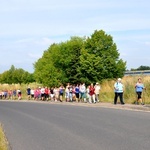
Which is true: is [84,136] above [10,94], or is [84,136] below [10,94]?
below

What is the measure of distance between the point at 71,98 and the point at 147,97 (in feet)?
34.3

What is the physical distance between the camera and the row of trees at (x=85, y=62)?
233 feet

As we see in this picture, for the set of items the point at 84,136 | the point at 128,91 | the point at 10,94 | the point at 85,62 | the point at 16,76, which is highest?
the point at 16,76

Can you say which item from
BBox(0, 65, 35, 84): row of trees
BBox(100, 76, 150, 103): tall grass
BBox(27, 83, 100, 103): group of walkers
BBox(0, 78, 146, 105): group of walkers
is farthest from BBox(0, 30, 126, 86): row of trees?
BBox(0, 65, 35, 84): row of trees

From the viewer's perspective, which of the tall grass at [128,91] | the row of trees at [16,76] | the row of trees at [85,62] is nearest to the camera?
the tall grass at [128,91]

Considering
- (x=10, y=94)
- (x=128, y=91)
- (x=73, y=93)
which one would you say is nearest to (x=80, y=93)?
(x=73, y=93)

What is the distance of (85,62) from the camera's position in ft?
236

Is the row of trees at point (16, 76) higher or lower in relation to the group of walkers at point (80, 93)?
higher

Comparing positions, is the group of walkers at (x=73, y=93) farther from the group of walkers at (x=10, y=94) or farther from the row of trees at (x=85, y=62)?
the row of trees at (x=85, y=62)

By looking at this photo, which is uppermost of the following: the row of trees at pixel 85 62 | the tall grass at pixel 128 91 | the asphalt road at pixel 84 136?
the row of trees at pixel 85 62

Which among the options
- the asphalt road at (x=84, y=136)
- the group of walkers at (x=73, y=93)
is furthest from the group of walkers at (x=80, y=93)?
the asphalt road at (x=84, y=136)

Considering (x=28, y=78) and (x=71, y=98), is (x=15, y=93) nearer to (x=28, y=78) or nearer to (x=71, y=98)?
(x=71, y=98)

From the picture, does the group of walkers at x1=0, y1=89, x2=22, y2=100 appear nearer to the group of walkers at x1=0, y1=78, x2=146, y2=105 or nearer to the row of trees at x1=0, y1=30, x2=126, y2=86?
the group of walkers at x1=0, y1=78, x2=146, y2=105

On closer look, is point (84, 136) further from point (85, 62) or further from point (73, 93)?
point (85, 62)
